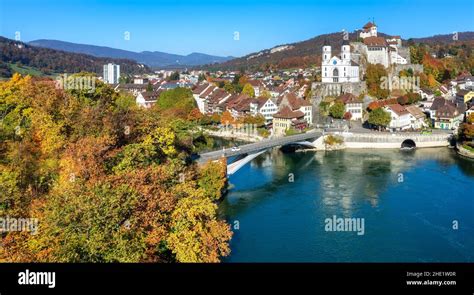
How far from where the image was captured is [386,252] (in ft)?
28.5

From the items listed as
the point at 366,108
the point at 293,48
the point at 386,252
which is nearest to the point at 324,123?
the point at 366,108

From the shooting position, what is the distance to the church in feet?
86.7

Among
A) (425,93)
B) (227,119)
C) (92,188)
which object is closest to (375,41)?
(425,93)

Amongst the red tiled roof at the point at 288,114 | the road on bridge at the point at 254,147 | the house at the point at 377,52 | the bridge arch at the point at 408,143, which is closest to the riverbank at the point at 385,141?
the bridge arch at the point at 408,143

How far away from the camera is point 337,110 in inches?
904

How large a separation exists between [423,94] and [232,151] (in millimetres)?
15695

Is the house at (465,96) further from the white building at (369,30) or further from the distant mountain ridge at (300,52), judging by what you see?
the distant mountain ridge at (300,52)

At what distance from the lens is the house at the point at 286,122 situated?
70.6ft

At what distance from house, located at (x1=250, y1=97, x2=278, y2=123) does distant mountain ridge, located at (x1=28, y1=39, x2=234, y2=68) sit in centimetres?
8499

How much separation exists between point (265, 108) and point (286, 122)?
9.28 ft

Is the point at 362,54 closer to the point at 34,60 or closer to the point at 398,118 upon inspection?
the point at 398,118

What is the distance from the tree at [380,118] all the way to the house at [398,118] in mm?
314

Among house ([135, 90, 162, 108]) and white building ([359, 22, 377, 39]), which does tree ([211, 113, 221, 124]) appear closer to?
house ([135, 90, 162, 108])
